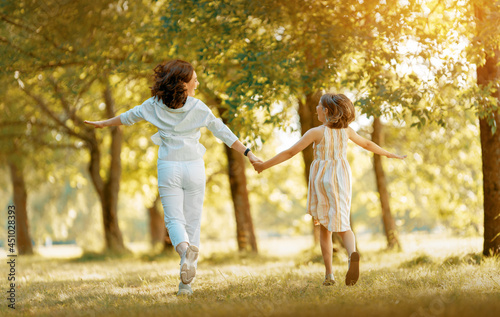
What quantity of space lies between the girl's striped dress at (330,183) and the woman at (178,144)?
3.56 ft

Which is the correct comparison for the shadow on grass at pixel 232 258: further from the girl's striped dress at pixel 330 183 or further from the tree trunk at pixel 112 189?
the girl's striped dress at pixel 330 183

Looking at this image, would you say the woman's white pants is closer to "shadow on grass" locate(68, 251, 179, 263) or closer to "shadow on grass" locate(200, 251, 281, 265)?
"shadow on grass" locate(200, 251, 281, 265)

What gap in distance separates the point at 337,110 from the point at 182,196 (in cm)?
192

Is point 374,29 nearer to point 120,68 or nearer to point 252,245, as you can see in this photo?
point 120,68

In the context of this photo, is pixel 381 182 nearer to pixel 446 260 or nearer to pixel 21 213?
pixel 446 260

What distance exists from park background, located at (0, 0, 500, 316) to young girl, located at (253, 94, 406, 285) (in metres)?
0.63

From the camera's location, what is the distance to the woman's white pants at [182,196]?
5441 mm

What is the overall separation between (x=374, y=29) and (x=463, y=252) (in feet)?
13.1

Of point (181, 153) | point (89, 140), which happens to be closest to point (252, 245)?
point (89, 140)

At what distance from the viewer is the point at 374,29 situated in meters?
8.90

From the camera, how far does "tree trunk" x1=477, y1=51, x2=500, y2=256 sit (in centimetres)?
857

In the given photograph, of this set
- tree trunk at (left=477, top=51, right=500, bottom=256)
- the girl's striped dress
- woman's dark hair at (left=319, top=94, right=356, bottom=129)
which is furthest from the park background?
woman's dark hair at (left=319, top=94, right=356, bottom=129)

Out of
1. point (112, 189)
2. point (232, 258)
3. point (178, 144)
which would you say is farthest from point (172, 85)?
point (112, 189)

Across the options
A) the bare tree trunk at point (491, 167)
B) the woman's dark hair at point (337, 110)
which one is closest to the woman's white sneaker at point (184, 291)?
the woman's dark hair at point (337, 110)
